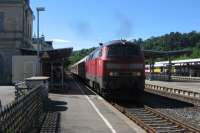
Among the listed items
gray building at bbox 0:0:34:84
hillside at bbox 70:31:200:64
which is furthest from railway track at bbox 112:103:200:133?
hillside at bbox 70:31:200:64

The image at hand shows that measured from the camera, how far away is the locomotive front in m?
24.0

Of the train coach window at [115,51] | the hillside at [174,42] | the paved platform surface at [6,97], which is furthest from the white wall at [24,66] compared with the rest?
the hillside at [174,42]

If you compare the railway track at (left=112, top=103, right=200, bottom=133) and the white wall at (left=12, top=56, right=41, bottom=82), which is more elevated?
the white wall at (left=12, top=56, right=41, bottom=82)

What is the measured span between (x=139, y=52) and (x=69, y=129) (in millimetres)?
11472

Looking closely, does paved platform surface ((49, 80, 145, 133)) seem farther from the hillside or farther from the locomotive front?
the hillside

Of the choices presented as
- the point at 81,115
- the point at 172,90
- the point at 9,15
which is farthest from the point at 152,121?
the point at 9,15

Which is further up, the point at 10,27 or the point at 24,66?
the point at 10,27

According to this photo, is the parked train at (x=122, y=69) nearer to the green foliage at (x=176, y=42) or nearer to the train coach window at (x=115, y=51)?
the train coach window at (x=115, y=51)

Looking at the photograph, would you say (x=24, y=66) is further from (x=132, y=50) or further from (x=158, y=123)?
(x=158, y=123)

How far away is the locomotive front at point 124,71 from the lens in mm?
24016

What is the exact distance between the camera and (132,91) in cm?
2444

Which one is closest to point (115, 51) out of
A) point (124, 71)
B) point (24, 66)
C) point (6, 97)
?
point (124, 71)

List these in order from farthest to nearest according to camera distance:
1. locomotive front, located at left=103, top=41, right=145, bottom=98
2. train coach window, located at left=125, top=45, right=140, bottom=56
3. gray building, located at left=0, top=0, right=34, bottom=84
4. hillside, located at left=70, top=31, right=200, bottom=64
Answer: hillside, located at left=70, top=31, right=200, bottom=64 → gray building, located at left=0, top=0, right=34, bottom=84 → train coach window, located at left=125, top=45, right=140, bottom=56 → locomotive front, located at left=103, top=41, right=145, bottom=98

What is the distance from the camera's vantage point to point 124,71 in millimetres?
24125
